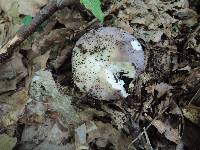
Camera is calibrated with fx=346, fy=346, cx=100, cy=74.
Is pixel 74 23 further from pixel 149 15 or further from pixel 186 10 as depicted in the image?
pixel 186 10

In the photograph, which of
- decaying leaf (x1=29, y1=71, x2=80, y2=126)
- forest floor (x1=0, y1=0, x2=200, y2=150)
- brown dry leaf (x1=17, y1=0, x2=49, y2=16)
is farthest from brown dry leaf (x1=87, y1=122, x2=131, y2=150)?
brown dry leaf (x1=17, y1=0, x2=49, y2=16)

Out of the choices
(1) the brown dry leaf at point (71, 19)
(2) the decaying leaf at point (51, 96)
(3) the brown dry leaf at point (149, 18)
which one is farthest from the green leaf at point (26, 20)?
(3) the brown dry leaf at point (149, 18)

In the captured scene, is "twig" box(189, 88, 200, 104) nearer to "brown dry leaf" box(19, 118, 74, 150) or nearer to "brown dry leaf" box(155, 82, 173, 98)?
"brown dry leaf" box(155, 82, 173, 98)

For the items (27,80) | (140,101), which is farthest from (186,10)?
(27,80)

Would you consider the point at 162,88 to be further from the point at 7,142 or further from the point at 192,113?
the point at 7,142

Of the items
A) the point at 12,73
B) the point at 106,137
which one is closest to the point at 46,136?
the point at 106,137

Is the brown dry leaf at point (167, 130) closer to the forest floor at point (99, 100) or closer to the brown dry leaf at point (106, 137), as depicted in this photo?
the forest floor at point (99, 100)
